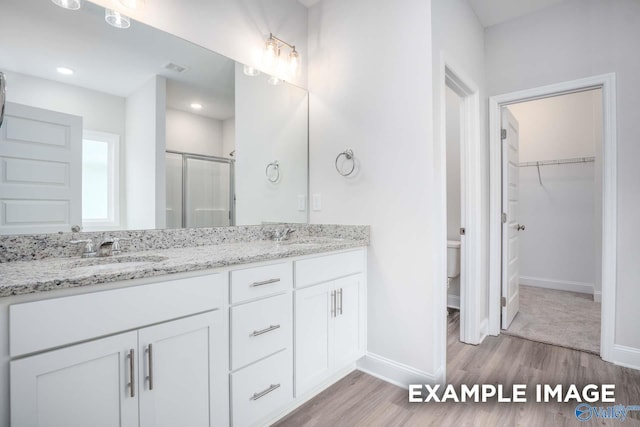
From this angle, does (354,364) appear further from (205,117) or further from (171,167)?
(205,117)

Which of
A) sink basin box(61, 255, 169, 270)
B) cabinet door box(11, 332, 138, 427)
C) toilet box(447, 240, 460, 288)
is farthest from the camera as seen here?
A: toilet box(447, 240, 460, 288)

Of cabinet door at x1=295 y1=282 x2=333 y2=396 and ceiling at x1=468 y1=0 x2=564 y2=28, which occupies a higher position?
ceiling at x1=468 y1=0 x2=564 y2=28

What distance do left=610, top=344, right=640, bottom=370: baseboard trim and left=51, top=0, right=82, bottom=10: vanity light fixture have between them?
371cm

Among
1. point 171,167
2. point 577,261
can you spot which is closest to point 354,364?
point 171,167

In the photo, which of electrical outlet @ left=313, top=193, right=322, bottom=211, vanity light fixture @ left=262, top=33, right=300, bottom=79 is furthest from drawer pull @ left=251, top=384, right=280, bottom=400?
vanity light fixture @ left=262, top=33, right=300, bottom=79

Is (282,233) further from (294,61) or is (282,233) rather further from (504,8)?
(504,8)

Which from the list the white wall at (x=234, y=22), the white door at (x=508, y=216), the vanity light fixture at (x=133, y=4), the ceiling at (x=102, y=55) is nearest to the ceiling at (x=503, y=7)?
the white wall at (x=234, y=22)

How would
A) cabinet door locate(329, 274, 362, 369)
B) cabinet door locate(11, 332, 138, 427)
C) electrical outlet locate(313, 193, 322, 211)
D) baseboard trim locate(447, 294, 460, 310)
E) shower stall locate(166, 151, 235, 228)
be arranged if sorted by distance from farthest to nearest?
baseboard trim locate(447, 294, 460, 310) < electrical outlet locate(313, 193, 322, 211) < cabinet door locate(329, 274, 362, 369) < shower stall locate(166, 151, 235, 228) < cabinet door locate(11, 332, 138, 427)

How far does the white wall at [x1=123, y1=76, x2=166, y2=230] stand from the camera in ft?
5.21

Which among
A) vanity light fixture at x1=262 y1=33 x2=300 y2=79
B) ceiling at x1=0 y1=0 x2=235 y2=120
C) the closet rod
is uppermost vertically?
vanity light fixture at x1=262 y1=33 x2=300 y2=79

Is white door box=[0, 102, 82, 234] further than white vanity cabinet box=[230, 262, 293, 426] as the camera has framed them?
No

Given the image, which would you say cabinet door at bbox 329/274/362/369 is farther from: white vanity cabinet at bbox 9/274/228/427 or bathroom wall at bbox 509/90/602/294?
bathroom wall at bbox 509/90/602/294

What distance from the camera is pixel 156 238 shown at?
1.64m

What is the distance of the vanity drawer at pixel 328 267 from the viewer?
167cm
